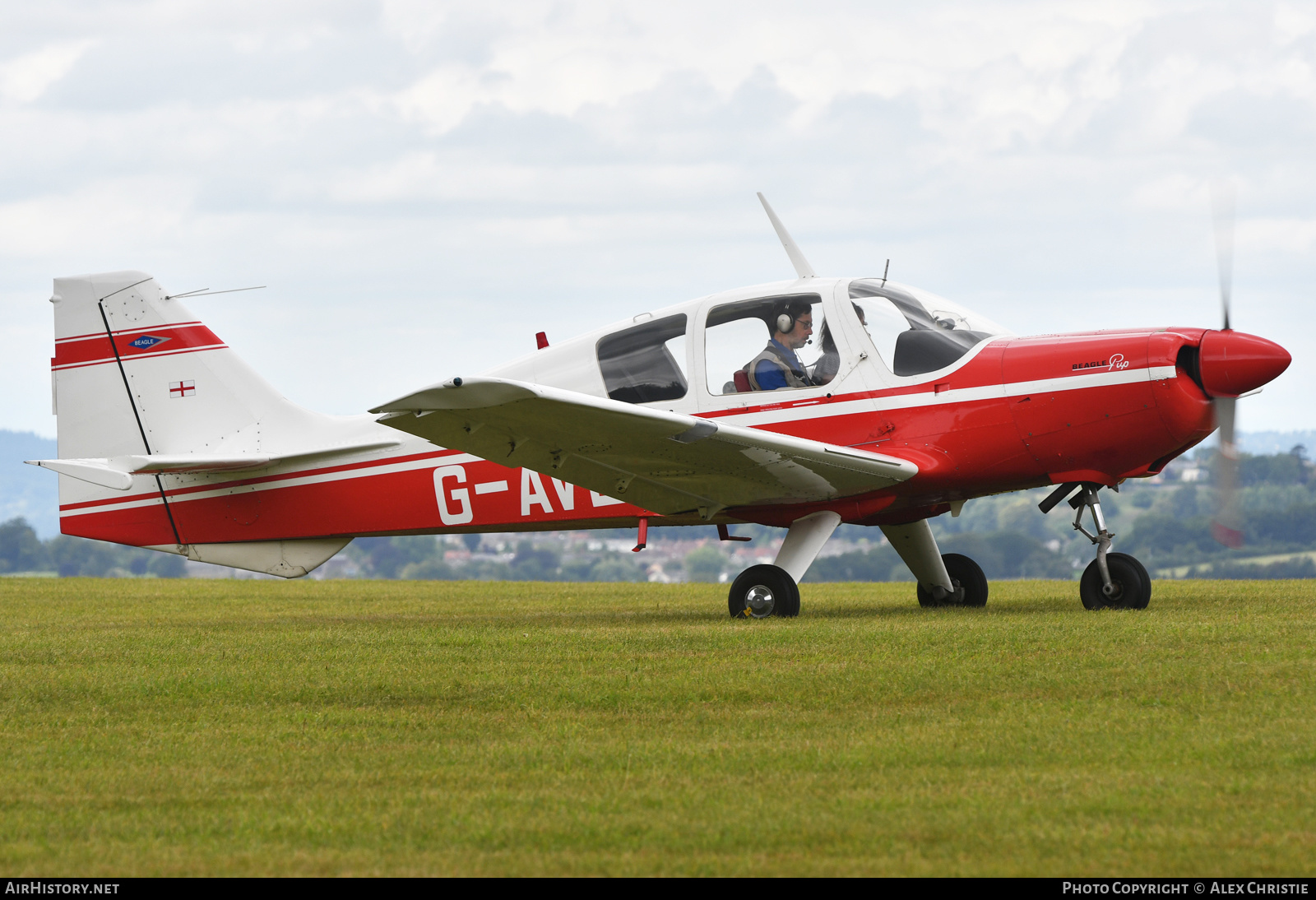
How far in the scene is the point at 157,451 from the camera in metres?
13.3

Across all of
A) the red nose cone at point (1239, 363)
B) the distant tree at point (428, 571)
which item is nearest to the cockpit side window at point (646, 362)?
the red nose cone at point (1239, 363)

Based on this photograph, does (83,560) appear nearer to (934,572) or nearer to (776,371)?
(934,572)

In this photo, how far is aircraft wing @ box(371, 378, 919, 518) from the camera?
979 centimetres

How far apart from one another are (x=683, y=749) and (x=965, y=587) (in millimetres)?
7008

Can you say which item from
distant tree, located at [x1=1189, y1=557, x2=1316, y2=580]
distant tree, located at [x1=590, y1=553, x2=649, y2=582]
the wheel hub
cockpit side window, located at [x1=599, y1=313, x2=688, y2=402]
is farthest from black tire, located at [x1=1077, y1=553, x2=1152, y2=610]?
distant tree, located at [x1=590, y1=553, x2=649, y2=582]

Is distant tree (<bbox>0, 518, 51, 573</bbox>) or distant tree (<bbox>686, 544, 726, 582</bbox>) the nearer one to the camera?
distant tree (<bbox>0, 518, 51, 573</bbox>)

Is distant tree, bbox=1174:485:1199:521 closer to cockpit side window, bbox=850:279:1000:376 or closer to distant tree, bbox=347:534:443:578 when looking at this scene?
distant tree, bbox=347:534:443:578

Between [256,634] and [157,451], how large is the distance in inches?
Result: 125

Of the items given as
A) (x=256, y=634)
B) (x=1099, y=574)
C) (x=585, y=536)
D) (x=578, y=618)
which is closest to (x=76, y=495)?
(x=256, y=634)

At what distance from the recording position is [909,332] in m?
11.2

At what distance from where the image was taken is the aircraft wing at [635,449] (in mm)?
Result: 9789

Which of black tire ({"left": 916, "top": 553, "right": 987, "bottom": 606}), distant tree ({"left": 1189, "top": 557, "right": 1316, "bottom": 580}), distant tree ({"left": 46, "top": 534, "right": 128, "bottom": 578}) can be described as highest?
black tire ({"left": 916, "top": 553, "right": 987, "bottom": 606})

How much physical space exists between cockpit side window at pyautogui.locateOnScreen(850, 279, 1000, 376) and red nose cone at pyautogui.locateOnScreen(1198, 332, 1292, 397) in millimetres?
1708
